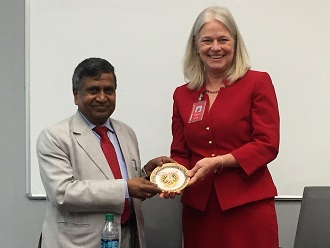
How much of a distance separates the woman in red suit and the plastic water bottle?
39 centimetres

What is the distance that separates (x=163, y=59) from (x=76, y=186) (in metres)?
1.24

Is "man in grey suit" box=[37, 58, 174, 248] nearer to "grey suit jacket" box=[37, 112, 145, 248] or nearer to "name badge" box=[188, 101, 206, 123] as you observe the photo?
"grey suit jacket" box=[37, 112, 145, 248]

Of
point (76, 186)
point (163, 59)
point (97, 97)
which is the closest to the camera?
point (76, 186)

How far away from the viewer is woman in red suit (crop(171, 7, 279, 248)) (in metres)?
2.04

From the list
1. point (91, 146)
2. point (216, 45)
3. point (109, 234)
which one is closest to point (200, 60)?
point (216, 45)

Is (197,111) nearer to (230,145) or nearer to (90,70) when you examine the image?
(230,145)

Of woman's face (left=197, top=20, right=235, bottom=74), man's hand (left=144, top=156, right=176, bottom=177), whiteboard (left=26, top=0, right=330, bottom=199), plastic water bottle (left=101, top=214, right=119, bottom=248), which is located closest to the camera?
plastic water bottle (left=101, top=214, right=119, bottom=248)

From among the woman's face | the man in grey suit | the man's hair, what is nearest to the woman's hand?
the man in grey suit

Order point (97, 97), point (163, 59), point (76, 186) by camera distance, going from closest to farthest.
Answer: point (76, 186) < point (97, 97) < point (163, 59)

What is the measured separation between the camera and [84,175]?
6.72 ft

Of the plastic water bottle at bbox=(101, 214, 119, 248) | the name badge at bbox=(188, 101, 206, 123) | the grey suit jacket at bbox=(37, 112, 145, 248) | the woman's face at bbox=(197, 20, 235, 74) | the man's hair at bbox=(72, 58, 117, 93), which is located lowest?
the plastic water bottle at bbox=(101, 214, 119, 248)

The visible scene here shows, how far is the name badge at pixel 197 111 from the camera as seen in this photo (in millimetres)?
2117

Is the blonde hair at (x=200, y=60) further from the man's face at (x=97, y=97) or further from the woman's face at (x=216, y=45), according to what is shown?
the man's face at (x=97, y=97)

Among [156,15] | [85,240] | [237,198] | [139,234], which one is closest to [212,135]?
[237,198]
